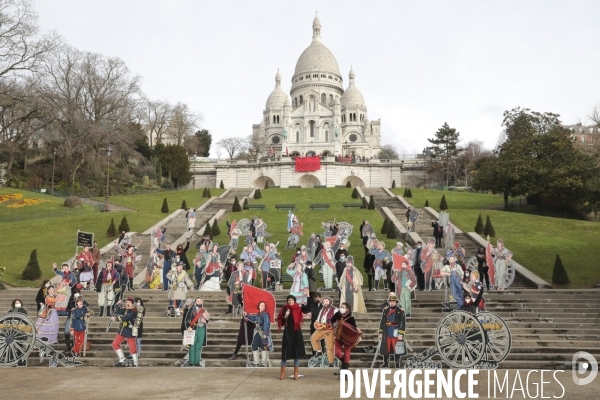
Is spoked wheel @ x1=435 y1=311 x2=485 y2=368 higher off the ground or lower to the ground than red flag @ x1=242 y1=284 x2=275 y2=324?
lower

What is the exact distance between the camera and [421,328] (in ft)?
44.2

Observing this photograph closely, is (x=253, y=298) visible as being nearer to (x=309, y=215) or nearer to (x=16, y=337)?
(x=16, y=337)

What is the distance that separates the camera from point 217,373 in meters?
9.98

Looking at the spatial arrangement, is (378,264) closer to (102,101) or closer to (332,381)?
(332,381)

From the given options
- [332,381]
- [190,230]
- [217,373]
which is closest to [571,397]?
[332,381]

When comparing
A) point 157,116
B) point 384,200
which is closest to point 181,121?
point 157,116

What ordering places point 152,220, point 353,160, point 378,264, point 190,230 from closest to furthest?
point 378,264
point 190,230
point 152,220
point 353,160

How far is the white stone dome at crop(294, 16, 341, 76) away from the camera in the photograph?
370 feet

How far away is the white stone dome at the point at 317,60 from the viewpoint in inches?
4437

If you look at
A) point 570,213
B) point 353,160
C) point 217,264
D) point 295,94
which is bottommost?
point 217,264

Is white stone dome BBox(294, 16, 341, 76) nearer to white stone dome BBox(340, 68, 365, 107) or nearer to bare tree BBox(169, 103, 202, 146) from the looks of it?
white stone dome BBox(340, 68, 365, 107)

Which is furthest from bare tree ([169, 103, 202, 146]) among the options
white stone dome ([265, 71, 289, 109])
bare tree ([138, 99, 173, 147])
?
white stone dome ([265, 71, 289, 109])

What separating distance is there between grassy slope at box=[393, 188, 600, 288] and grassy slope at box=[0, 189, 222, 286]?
19578 mm

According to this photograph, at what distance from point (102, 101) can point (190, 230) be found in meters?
28.5
